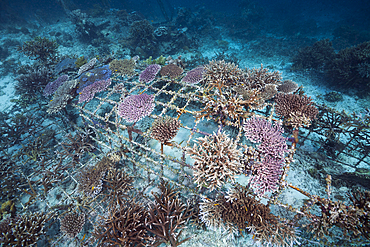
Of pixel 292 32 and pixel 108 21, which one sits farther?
pixel 292 32

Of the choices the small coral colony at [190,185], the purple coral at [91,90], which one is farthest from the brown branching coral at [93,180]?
the purple coral at [91,90]

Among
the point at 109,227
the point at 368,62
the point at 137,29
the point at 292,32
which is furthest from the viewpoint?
the point at 292,32

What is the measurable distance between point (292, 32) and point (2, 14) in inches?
1673

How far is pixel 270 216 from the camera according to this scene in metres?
3.39

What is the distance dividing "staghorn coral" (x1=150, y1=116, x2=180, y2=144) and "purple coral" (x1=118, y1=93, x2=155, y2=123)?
2.73 feet

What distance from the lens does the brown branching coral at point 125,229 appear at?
3455 millimetres

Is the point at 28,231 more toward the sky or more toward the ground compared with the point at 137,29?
more toward the ground

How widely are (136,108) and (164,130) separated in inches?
55.7

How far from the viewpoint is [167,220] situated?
363 centimetres

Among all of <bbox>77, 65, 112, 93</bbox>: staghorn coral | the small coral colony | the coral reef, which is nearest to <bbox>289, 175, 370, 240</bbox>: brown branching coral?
the small coral colony

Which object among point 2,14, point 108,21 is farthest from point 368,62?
point 2,14

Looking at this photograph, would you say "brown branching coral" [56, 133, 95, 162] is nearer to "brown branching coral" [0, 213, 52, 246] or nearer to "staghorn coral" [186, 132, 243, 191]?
"brown branching coral" [0, 213, 52, 246]

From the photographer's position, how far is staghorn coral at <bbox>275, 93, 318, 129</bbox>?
12.7ft

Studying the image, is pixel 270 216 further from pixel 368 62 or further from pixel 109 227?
pixel 368 62
